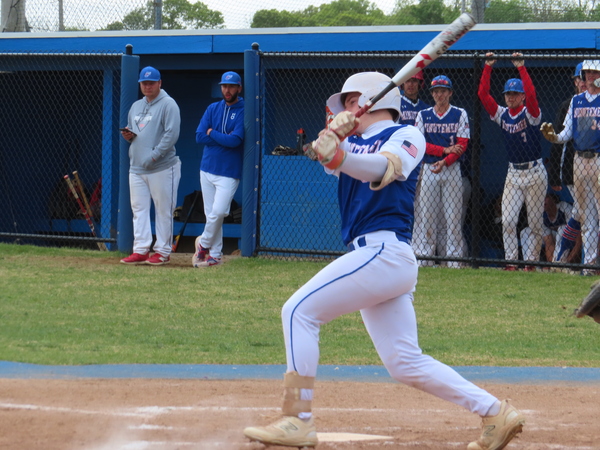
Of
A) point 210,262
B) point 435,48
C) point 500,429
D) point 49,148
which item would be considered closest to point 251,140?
point 210,262

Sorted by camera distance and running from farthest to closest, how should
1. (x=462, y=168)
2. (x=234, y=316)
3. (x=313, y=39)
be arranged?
(x=313, y=39) < (x=462, y=168) < (x=234, y=316)

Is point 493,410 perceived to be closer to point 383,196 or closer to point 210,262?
point 383,196

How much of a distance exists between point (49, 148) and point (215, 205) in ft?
17.0

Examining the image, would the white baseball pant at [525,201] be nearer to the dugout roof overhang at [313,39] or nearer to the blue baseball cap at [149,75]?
the dugout roof overhang at [313,39]

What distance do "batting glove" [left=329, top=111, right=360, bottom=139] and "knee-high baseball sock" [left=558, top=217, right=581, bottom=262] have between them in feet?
20.7

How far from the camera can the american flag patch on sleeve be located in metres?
3.49

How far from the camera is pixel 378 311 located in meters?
3.64

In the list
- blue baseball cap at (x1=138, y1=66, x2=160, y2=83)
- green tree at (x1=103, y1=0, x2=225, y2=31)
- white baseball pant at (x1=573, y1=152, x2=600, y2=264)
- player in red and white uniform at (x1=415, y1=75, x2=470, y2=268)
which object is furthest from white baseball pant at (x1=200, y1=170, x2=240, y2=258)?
green tree at (x1=103, y1=0, x2=225, y2=31)

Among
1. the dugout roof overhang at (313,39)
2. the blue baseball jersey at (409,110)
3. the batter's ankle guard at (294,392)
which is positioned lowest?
the batter's ankle guard at (294,392)

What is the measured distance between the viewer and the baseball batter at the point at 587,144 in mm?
8352

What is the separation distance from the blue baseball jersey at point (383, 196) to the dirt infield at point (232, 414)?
3.26 ft

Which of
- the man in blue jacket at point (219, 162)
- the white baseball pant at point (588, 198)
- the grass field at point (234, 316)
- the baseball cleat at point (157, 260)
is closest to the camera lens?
the grass field at point (234, 316)

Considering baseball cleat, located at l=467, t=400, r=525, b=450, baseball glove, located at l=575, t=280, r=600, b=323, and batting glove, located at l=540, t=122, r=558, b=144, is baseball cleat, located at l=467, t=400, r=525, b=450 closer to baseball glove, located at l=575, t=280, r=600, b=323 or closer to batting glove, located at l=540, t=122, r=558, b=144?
baseball glove, located at l=575, t=280, r=600, b=323

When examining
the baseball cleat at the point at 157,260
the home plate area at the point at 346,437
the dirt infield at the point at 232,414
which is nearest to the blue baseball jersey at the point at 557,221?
the baseball cleat at the point at 157,260
